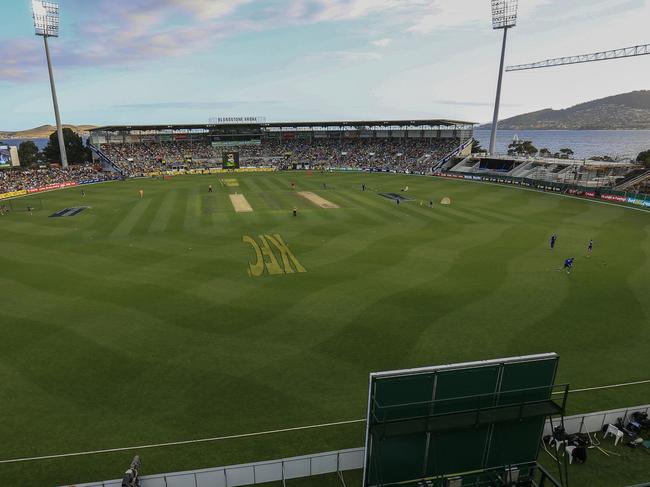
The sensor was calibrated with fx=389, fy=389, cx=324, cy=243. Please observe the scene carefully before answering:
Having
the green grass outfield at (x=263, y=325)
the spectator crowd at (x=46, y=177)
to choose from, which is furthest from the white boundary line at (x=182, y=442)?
the spectator crowd at (x=46, y=177)

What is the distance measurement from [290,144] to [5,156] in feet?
245

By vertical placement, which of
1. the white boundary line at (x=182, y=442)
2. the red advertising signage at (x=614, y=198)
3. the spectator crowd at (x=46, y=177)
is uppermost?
the red advertising signage at (x=614, y=198)

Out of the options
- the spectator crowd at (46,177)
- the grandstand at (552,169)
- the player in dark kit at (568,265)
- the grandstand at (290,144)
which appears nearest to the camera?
the player in dark kit at (568,265)

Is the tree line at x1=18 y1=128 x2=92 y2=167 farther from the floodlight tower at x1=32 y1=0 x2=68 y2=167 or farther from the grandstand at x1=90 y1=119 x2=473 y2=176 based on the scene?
the floodlight tower at x1=32 y1=0 x2=68 y2=167

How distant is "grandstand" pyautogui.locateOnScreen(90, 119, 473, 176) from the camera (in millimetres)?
108000

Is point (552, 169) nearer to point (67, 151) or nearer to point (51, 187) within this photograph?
point (51, 187)

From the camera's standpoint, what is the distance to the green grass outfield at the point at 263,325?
14.5 m

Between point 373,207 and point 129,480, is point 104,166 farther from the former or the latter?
point 129,480

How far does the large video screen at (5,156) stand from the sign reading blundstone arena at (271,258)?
69.5 m

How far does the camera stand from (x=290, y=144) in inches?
5064

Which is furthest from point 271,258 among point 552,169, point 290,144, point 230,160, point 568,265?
point 290,144

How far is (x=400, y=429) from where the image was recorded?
923 centimetres

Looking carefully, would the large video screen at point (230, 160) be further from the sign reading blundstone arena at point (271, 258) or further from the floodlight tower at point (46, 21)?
the sign reading blundstone arena at point (271, 258)

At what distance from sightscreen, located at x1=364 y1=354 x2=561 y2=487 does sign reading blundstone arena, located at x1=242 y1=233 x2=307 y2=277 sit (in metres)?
20.2
